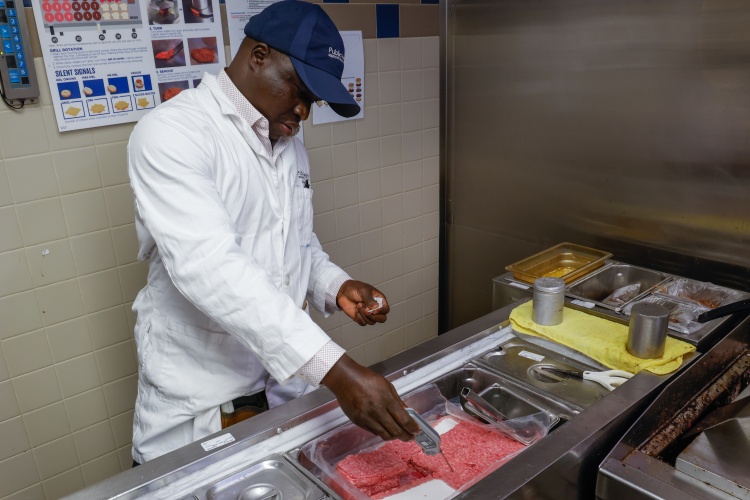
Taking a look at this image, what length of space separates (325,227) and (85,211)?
3.54 ft

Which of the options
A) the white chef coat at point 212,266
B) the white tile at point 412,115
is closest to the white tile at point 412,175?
the white tile at point 412,115

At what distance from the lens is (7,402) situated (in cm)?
209

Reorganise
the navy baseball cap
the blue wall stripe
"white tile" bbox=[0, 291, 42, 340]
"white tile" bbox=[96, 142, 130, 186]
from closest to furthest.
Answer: the navy baseball cap → "white tile" bbox=[0, 291, 42, 340] → "white tile" bbox=[96, 142, 130, 186] → the blue wall stripe

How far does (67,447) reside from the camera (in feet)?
7.43

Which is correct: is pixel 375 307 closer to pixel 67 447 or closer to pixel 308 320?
pixel 308 320

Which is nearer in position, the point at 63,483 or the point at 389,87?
the point at 63,483

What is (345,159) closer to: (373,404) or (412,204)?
(412,204)

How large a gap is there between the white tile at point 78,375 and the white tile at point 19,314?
191mm

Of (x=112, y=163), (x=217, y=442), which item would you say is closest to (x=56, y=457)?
(x=112, y=163)

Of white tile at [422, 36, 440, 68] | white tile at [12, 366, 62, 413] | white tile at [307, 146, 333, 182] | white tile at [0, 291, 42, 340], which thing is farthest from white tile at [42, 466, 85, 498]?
white tile at [422, 36, 440, 68]

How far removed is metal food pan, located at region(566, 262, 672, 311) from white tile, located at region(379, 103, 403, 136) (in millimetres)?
1265

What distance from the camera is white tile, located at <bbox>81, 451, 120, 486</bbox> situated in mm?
2338

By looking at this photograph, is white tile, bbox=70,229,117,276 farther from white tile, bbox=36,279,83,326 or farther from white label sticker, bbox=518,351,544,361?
white label sticker, bbox=518,351,544,361

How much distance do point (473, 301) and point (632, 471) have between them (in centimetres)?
222
